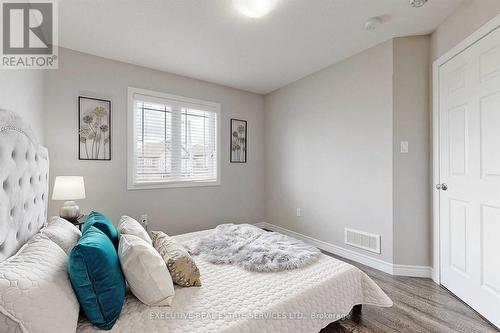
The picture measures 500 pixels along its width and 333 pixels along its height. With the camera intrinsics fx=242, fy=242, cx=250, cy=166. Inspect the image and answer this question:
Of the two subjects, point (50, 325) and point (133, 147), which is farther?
point (133, 147)

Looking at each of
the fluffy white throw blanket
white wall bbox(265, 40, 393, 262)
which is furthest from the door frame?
the fluffy white throw blanket

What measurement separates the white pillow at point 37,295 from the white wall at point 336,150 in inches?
108

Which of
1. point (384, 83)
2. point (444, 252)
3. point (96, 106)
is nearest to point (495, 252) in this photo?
point (444, 252)

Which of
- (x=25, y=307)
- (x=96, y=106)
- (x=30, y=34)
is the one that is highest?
(x=30, y=34)

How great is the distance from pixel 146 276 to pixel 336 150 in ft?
8.66

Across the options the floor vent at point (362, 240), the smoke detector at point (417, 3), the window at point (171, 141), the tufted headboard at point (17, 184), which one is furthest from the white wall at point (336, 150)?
the tufted headboard at point (17, 184)

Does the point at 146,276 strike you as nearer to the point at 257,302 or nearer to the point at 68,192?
the point at 257,302

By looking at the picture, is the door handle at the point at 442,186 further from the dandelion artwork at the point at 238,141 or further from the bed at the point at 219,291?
the dandelion artwork at the point at 238,141

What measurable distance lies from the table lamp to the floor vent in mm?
2989

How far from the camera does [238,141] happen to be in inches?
161

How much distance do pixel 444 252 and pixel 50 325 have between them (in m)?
2.90

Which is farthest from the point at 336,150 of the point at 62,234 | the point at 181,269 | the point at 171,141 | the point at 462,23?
the point at 62,234

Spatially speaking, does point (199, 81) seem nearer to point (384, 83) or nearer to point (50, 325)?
point (384, 83)

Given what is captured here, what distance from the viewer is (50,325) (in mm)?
885
